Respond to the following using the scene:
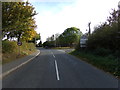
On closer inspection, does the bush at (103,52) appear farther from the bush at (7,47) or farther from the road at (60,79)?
the road at (60,79)

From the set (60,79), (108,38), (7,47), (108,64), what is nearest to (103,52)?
(108,38)

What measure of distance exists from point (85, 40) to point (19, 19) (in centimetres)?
1864

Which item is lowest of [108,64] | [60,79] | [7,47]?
[60,79]

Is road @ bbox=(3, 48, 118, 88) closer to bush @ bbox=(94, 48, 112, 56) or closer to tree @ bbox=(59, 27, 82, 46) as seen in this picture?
bush @ bbox=(94, 48, 112, 56)

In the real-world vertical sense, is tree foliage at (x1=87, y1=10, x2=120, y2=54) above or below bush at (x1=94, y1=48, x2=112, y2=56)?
above

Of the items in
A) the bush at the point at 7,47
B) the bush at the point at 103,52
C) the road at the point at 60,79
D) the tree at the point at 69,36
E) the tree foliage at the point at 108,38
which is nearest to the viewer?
the road at the point at 60,79

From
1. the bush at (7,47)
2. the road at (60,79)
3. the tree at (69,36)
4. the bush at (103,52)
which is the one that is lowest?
the road at (60,79)

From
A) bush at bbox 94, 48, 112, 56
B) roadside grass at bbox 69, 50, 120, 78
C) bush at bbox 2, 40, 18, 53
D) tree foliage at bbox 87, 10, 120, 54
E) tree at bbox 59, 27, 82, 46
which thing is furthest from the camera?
tree at bbox 59, 27, 82, 46

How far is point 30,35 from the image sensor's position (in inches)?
1629

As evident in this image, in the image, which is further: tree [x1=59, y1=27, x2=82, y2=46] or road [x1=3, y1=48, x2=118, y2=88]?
tree [x1=59, y1=27, x2=82, y2=46]

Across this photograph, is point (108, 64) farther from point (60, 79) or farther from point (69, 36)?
point (69, 36)

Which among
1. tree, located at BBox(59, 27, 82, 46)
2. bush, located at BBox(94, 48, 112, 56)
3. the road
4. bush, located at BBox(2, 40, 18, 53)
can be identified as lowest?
the road

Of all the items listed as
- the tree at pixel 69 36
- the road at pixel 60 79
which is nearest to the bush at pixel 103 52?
the road at pixel 60 79

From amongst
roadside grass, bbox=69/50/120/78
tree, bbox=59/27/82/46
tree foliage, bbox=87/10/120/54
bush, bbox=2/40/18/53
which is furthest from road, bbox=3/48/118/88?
tree, bbox=59/27/82/46
